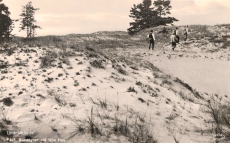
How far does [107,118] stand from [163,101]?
2.37 metres

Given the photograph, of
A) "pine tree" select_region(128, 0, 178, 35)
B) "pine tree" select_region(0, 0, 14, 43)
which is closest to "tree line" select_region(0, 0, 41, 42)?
"pine tree" select_region(0, 0, 14, 43)

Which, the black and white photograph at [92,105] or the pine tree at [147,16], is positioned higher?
the pine tree at [147,16]

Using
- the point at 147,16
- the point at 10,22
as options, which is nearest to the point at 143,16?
the point at 147,16

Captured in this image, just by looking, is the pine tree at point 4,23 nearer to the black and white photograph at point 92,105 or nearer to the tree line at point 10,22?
the tree line at point 10,22

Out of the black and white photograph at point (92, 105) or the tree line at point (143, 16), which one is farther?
the tree line at point (143, 16)

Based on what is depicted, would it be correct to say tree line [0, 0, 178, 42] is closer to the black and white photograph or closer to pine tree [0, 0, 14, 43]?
pine tree [0, 0, 14, 43]

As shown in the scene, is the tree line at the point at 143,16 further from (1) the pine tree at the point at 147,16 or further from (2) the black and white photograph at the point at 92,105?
(2) the black and white photograph at the point at 92,105

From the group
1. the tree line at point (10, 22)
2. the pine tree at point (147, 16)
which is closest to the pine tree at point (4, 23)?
the tree line at point (10, 22)

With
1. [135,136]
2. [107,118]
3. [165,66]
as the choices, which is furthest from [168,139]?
[165,66]

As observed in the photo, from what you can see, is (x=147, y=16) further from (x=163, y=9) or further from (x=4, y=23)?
(x=4, y=23)

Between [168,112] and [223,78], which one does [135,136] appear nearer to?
[168,112]

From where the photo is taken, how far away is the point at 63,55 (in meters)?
9.31

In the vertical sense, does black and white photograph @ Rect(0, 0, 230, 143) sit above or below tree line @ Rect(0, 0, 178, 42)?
below

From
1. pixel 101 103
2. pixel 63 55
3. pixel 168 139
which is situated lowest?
pixel 168 139
